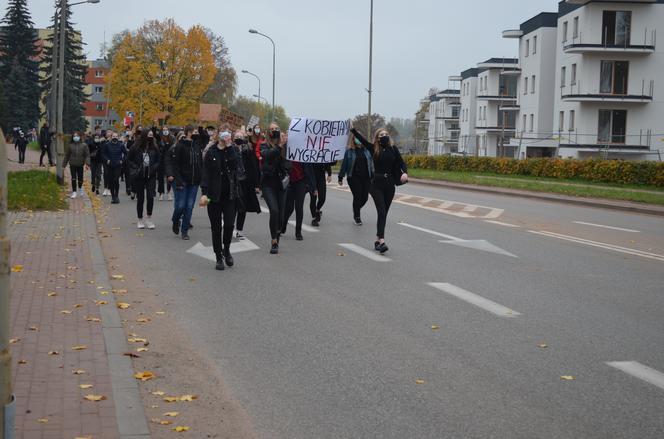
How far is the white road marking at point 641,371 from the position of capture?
642 centimetres

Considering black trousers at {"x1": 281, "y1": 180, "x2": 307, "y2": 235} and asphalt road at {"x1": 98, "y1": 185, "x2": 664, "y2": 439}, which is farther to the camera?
black trousers at {"x1": 281, "y1": 180, "x2": 307, "y2": 235}

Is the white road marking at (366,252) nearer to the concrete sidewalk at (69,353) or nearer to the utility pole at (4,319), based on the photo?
the concrete sidewalk at (69,353)

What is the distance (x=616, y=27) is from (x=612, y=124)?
612 centimetres

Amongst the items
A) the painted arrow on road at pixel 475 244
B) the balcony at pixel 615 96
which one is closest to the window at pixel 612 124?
the balcony at pixel 615 96

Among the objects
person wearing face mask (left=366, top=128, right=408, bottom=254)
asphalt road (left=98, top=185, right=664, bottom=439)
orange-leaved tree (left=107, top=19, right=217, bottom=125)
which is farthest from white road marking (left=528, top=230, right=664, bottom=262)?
orange-leaved tree (left=107, top=19, right=217, bottom=125)

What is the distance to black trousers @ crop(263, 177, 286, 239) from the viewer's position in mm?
13750

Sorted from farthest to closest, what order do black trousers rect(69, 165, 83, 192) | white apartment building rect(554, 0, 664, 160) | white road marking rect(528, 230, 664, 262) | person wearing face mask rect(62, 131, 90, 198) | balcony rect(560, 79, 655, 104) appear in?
1. balcony rect(560, 79, 655, 104)
2. white apartment building rect(554, 0, 664, 160)
3. black trousers rect(69, 165, 83, 192)
4. person wearing face mask rect(62, 131, 90, 198)
5. white road marking rect(528, 230, 664, 262)

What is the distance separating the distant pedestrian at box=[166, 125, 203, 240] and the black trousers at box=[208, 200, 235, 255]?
3.57m

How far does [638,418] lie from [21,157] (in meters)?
47.9

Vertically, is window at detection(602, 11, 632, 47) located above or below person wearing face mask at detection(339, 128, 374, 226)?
above

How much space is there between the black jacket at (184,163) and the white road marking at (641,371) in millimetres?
9893

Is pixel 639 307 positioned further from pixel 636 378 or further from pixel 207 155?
pixel 207 155

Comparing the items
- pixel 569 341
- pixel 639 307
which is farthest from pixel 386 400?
pixel 639 307

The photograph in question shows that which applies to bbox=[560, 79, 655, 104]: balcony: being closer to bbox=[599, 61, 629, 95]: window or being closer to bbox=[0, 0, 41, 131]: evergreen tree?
bbox=[599, 61, 629, 95]: window
